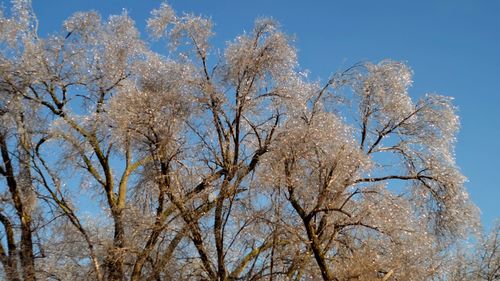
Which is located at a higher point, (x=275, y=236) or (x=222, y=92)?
(x=222, y=92)

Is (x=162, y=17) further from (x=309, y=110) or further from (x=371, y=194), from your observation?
(x=371, y=194)

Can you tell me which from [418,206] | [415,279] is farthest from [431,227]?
[415,279]

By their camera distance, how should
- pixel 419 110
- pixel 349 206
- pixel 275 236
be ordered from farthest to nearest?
pixel 419 110
pixel 349 206
pixel 275 236

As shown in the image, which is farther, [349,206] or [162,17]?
[162,17]

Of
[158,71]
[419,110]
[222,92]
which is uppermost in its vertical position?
[158,71]

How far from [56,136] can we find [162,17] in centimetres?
339

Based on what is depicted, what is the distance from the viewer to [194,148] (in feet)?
40.7

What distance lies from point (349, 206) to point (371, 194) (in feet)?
1.54

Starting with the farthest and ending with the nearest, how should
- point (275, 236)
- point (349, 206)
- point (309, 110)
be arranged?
point (309, 110) → point (349, 206) → point (275, 236)

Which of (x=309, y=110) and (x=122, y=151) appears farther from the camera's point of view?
(x=122, y=151)

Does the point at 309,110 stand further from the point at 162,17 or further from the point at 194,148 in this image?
the point at 162,17

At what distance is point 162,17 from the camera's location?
13695 millimetres

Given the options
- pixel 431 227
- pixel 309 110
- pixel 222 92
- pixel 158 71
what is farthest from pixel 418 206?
pixel 158 71

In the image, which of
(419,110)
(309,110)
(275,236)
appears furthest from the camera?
(419,110)
